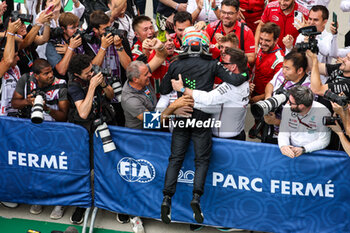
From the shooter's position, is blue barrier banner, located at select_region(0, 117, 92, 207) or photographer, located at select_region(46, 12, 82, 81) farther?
photographer, located at select_region(46, 12, 82, 81)

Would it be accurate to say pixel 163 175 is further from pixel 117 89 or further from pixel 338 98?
pixel 338 98

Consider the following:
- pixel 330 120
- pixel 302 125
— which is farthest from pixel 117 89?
pixel 330 120

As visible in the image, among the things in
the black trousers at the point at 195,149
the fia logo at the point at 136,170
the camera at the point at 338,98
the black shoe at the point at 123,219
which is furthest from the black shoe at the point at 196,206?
the camera at the point at 338,98

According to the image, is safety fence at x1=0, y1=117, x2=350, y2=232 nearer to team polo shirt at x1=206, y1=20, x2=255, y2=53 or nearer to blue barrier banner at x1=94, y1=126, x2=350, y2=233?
blue barrier banner at x1=94, y1=126, x2=350, y2=233

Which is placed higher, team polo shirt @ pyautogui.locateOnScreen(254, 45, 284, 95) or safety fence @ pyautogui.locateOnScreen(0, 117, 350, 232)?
team polo shirt @ pyautogui.locateOnScreen(254, 45, 284, 95)

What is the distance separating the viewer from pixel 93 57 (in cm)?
638

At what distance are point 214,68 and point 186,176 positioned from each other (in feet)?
4.30

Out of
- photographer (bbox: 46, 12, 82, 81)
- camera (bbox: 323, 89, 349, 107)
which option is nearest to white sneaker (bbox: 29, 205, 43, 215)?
photographer (bbox: 46, 12, 82, 81)

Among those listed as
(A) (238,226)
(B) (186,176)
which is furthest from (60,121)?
(A) (238,226)

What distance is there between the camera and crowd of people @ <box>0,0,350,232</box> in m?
4.99

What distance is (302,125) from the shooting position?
5031 millimetres

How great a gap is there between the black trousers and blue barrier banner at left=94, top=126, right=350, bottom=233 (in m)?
0.17

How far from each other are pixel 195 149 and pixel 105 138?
1.03m

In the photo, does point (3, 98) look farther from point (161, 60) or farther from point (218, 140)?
point (218, 140)
